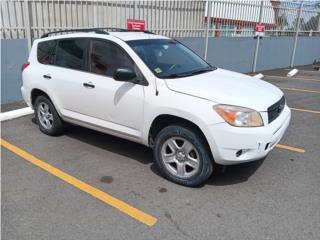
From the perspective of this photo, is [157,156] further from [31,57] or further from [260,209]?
[31,57]

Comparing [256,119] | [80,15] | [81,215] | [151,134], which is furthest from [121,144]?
[80,15]

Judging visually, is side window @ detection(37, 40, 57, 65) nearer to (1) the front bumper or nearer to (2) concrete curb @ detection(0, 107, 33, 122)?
(2) concrete curb @ detection(0, 107, 33, 122)

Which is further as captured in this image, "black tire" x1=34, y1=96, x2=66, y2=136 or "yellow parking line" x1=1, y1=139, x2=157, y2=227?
"black tire" x1=34, y1=96, x2=66, y2=136

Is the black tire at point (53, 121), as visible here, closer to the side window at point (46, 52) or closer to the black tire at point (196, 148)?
the side window at point (46, 52)

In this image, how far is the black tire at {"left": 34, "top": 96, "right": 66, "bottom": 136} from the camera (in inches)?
209

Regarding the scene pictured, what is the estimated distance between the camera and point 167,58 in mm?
4570

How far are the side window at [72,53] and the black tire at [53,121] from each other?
0.69 metres

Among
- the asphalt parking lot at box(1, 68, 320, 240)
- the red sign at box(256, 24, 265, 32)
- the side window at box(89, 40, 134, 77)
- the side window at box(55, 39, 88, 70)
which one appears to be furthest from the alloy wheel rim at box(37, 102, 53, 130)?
the red sign at box(256, 24, 265, 32)

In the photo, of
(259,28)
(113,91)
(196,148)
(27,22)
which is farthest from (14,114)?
(259,28)

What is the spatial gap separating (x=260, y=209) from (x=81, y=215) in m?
1.87

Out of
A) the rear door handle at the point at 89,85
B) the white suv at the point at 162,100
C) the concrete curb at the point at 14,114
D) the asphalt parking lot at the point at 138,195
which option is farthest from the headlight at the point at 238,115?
the concrete curb at the point at 14,114

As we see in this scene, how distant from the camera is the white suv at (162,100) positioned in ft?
11.7

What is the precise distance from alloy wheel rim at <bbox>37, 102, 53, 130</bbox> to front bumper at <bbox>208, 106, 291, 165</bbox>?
3.06 m

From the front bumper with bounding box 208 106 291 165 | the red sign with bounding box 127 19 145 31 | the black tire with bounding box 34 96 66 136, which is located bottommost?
the black tire with bounding box 34 96 66 136
